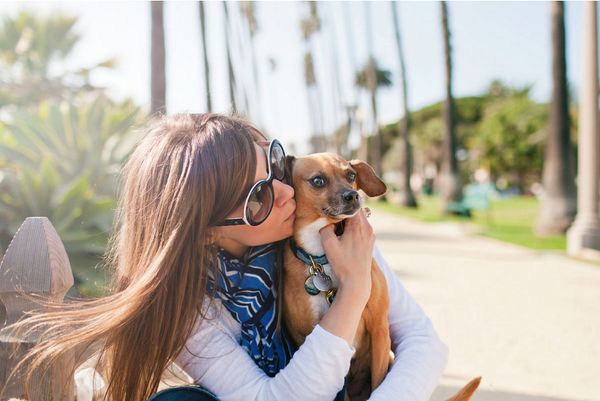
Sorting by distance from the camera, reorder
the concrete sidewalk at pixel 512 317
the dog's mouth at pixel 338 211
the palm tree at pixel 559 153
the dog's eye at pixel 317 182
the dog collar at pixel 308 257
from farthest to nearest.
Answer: the palm tree at pixel 559 153, the concrete sidewalk at pixel 512 317, the dog's eye at pixel 317 182, the dog's mouth at pixel 338 211, the dog collar at pixel 308 257

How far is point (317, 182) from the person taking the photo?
267cm

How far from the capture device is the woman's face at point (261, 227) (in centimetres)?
214

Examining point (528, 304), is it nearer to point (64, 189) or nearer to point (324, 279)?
point (324, 279)

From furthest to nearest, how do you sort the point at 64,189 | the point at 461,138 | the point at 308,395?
the point at 461,138 < the point at 64,189 < the point at 308,395

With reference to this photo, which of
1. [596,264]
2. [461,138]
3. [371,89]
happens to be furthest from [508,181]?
[596,264]

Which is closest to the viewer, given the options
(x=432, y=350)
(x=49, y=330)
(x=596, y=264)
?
(x=49, y=330)

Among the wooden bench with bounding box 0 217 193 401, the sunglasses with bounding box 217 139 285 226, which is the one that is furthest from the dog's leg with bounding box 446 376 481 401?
the wooden bench with bounding box 0 217 193 401

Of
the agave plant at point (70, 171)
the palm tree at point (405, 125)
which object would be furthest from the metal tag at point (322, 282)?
the palm tree at point (405, 125)

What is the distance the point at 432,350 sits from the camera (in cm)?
219

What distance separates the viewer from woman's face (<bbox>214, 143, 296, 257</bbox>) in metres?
2.14

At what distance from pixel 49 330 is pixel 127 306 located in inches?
9.5

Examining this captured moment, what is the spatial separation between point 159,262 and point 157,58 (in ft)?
22.7

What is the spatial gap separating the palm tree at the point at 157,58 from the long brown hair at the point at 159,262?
6.16m

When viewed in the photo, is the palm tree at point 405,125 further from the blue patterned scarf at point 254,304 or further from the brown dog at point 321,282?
the blue patterned scarf at point 254,304
